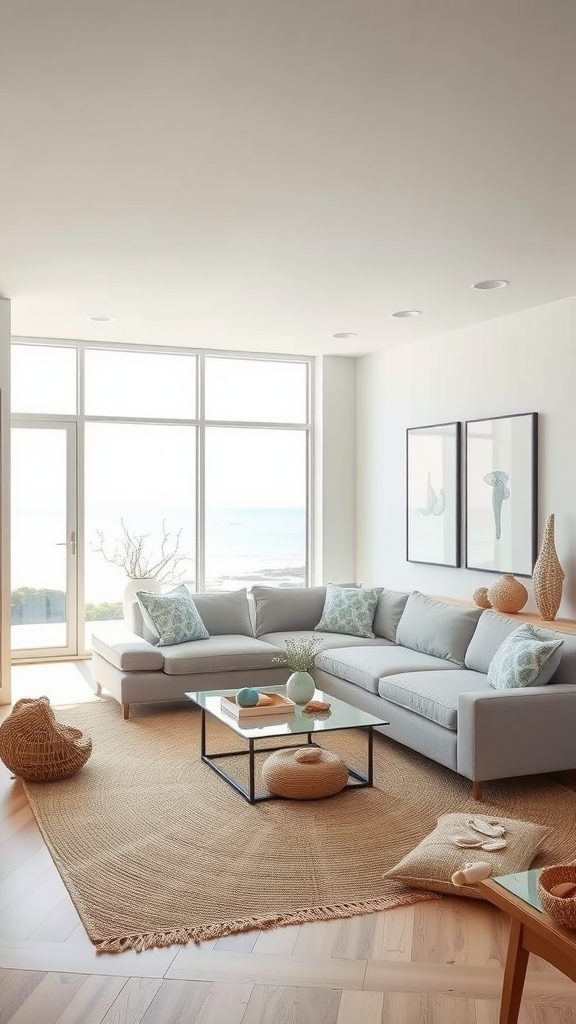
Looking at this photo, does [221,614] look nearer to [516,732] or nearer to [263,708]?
[263,708]

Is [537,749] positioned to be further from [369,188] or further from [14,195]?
[14,195]

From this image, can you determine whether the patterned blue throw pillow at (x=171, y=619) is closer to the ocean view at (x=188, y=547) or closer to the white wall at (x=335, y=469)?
the ocean view at (x=188, y=547)

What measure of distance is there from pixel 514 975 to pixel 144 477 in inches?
243

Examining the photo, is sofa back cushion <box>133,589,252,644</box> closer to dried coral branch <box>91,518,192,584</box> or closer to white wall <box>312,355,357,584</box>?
dried coral branch <box>91,518,192,584</box>

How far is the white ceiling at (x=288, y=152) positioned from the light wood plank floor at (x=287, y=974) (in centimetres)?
278

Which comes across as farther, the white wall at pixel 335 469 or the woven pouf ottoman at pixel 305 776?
the white wall at pixel 335 469

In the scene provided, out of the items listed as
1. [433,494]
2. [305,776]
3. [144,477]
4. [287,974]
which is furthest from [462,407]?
[287,974]

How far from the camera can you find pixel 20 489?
7434 mm

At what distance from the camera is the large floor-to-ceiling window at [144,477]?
749 cm

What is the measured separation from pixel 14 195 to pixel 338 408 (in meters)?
4.62

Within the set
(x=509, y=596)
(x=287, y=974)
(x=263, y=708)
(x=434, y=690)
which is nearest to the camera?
(x=287, y=974)

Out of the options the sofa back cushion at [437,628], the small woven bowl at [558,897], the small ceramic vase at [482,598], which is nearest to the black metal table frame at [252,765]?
the sofa back cushion at [437,628]

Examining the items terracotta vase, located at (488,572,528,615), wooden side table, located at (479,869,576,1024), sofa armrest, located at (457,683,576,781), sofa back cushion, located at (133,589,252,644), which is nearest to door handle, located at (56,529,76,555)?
sofa back cushion, located at (133,589,252,644)

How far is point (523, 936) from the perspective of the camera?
7.17 ft
